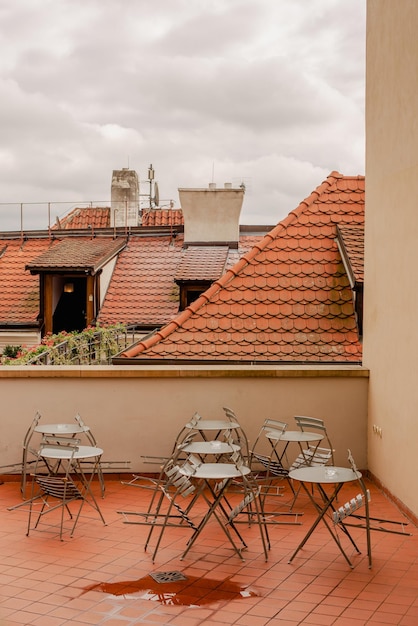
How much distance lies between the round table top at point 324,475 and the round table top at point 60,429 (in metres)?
2.89

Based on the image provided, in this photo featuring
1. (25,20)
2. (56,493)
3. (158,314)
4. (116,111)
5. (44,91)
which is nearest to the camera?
(56,493)

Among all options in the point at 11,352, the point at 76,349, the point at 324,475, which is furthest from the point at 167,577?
the point at 11,352

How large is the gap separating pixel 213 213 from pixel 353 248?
27.6 feet

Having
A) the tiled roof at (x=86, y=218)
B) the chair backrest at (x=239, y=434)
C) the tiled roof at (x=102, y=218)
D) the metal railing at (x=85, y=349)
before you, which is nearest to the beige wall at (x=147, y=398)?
the chair backrest at (x=239, y=434)

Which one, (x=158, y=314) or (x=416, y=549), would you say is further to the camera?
(x=158, y=314)

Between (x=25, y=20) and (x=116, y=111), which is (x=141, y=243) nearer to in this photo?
(x=25, y=20)

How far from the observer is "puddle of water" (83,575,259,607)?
6.15m

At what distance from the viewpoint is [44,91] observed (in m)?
32.0

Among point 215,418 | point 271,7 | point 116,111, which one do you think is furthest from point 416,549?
point 116,111

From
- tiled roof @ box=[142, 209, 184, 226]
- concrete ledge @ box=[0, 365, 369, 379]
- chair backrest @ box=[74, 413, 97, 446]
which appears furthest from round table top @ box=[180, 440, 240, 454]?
tiled roof @ box=[142, 209, 184, 226]

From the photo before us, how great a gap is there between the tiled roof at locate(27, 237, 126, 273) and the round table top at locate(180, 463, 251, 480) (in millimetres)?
11722

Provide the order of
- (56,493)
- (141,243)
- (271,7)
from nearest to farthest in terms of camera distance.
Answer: (56,493) < (271,7) < (141,243)

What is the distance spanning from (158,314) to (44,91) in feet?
54.9

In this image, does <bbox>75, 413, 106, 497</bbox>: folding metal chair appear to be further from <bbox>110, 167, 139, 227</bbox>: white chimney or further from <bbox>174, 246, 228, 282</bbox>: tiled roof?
<bbox>110, 167, 139, 227</bbox>: white chimney
